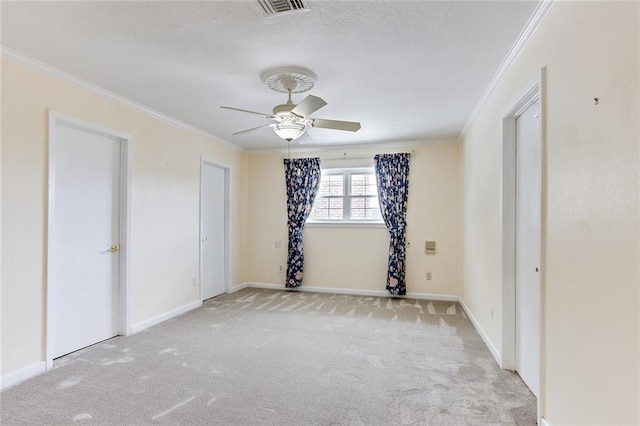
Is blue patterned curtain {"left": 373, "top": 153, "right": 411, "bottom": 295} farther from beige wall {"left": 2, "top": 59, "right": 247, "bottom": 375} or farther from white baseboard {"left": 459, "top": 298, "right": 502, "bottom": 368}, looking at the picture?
beige wall {"left": 2, "top": 59, "right": 247, "bottom": 375}

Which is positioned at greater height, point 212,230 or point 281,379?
point 212,230

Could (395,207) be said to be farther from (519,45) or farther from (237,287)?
(519,45)

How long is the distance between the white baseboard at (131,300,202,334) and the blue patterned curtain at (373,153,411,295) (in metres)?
2.95

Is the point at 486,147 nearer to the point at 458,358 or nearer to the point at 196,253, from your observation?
the point at 458,358

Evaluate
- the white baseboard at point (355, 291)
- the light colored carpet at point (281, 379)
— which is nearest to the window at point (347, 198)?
the white baseboard at point (355, 291)

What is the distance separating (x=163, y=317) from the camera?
405 centimetres

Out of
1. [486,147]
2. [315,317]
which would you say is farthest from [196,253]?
[486,147]

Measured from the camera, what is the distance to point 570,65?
5.43 feet

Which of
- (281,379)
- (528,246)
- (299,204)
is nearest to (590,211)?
(528,246)

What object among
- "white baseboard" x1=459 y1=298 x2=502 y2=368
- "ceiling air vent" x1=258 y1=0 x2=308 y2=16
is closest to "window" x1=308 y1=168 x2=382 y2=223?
"white baseboard" x1=459 y1=298 x2=502 y2=368

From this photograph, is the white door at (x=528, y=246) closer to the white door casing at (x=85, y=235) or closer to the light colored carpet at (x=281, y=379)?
the light colored carpet at (x=281, y=379)

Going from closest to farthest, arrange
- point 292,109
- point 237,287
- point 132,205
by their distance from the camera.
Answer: point 292,109
point 132,205
point 237,287

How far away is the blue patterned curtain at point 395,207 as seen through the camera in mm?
5250

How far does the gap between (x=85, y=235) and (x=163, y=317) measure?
140 cm
